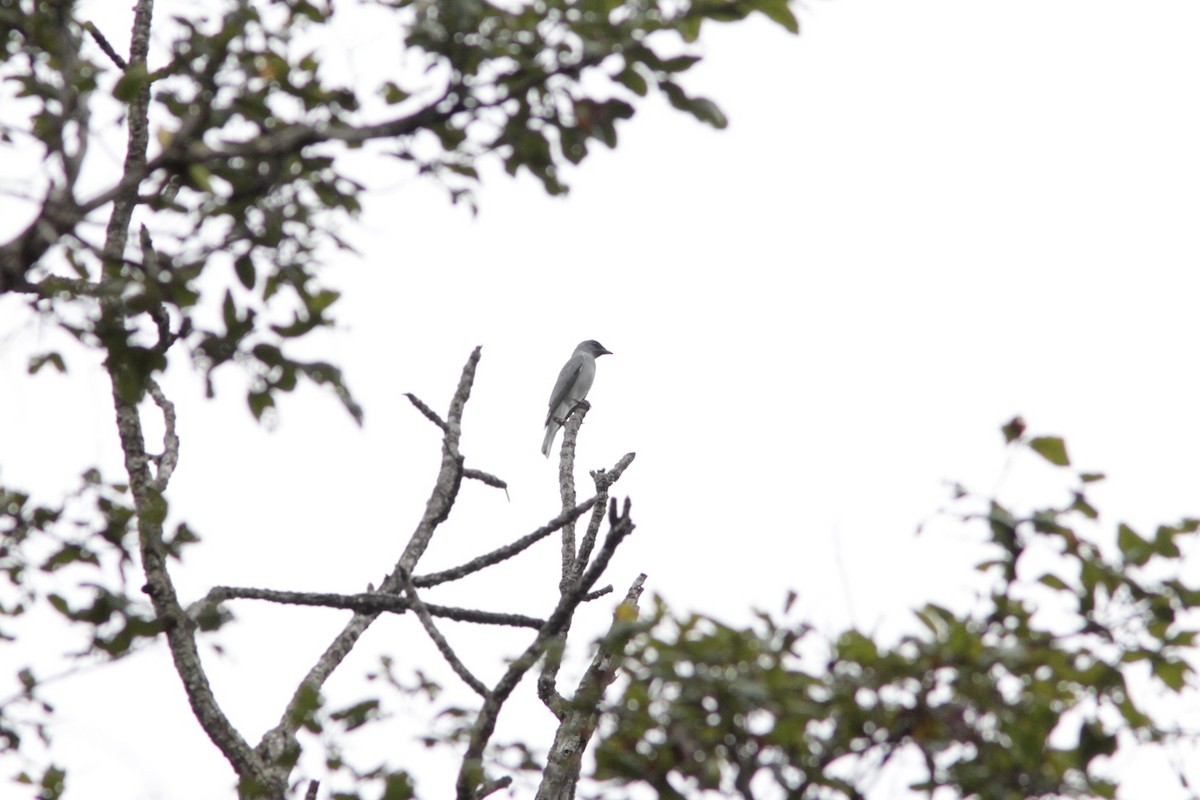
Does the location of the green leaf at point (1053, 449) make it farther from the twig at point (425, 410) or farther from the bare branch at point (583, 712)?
the twig at point (425, 410)

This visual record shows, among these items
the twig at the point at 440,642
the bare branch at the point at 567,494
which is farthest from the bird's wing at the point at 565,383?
the twig at the point at 440,642

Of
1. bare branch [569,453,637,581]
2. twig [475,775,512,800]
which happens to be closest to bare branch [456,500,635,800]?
twig [475,775,512,800]

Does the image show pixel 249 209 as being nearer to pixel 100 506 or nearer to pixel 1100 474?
pixel 100 506

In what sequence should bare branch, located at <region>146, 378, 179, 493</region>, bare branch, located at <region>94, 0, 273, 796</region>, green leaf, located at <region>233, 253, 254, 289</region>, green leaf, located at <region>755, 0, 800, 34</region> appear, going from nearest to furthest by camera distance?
green leaf, located at <region>755, 0, 800, 34</region> → green leaf, located at <region>233, 253, 254, 289</region> → bare branch, located at <region>94, 0, 273, 796</region> → bare branch, located at <region>146, 378, 179, 493</region>

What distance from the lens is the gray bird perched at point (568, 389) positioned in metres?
17.0

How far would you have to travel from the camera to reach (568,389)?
1731 centimetres

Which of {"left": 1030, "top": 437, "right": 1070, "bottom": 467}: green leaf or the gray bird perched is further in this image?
the gray bird perched

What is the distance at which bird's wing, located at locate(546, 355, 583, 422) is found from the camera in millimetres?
17312

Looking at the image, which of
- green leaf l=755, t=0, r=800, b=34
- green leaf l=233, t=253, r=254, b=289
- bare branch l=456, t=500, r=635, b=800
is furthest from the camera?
bare branch l=456, t=500, r=635, b=800

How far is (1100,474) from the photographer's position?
3002 mm

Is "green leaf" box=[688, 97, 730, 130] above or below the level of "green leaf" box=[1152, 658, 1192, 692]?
above

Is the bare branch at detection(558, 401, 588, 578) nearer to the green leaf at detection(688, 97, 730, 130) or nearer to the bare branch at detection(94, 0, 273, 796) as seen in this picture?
the bare branch at detection(94, 0, 273, 796)

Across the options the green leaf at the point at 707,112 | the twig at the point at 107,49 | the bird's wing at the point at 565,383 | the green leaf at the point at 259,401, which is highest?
the bird's wing at the point at 565,383

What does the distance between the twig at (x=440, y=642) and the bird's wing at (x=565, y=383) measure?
12.9m
